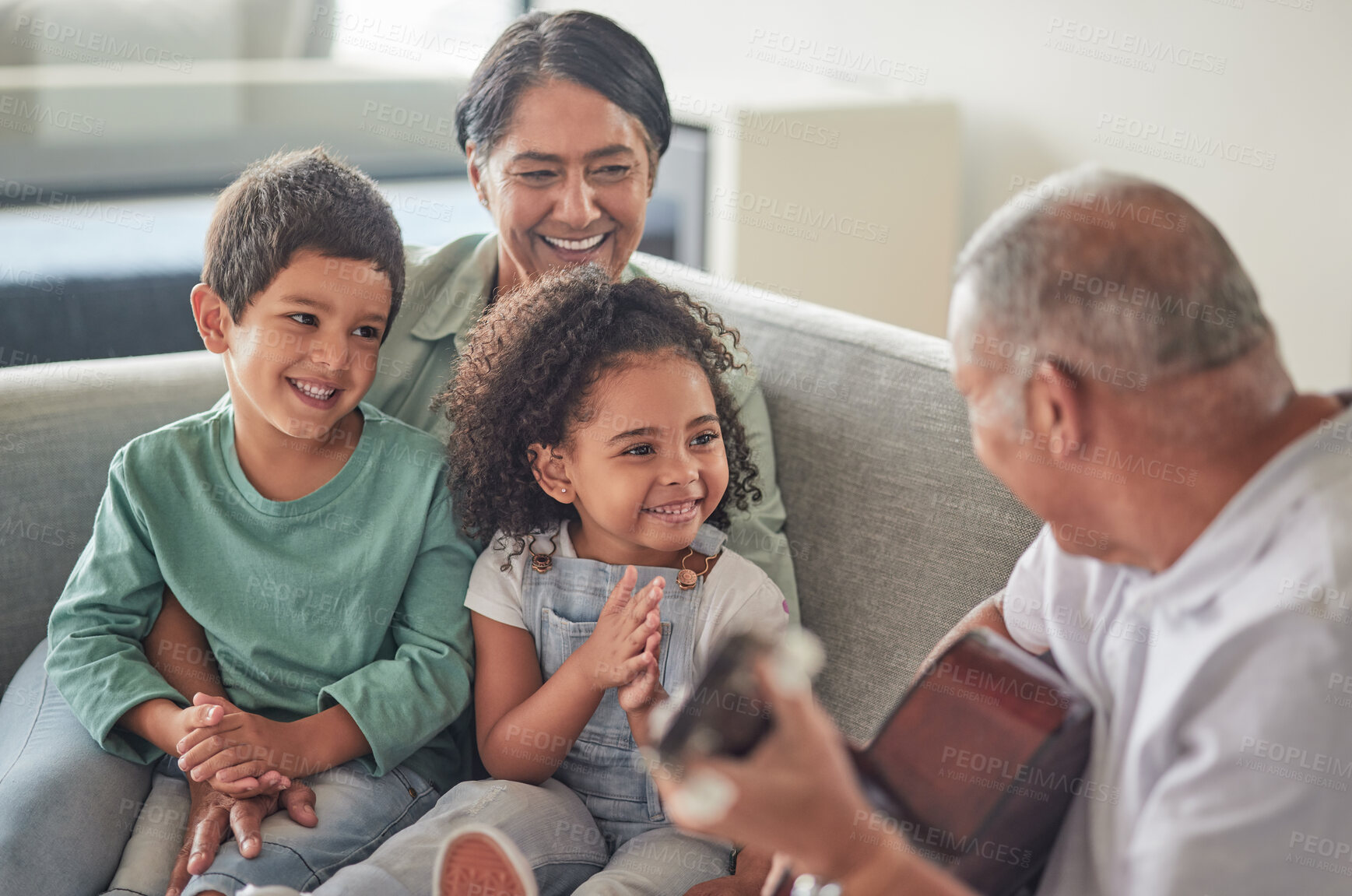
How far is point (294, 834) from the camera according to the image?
4.36 ft

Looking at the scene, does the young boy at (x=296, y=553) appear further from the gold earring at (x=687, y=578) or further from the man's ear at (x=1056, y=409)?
the man's ear at (x=1056, y=409)

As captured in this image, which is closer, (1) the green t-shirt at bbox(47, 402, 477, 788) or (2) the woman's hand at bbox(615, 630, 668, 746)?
(2) the woman's hand at bbox(615, 630, 668, 746)

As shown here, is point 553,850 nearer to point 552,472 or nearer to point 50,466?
point 552,472

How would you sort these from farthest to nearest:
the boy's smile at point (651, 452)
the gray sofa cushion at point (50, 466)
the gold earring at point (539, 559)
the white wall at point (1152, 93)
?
the white wall at point (1152, 93)
the gray sofa cushion at point (50, 466)
the gold earring at point (539, 559)
the boy's smile at point (651, 452)

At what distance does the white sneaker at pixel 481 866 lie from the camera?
108 cm

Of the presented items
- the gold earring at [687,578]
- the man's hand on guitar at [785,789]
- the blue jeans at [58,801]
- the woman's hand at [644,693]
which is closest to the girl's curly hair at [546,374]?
the gold earring at [687,578]

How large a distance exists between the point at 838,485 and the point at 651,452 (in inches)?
14.3

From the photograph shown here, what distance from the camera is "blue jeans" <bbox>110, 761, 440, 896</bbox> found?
4.24 ft

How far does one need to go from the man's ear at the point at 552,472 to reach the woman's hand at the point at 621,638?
0.16 m

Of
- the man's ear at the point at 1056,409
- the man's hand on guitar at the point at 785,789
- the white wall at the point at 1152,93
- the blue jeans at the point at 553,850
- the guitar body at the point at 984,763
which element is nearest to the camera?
the man's hand on guitar at the point at 785,789

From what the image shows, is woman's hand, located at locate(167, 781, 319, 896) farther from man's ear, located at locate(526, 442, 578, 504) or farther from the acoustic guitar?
the acoustic guitar

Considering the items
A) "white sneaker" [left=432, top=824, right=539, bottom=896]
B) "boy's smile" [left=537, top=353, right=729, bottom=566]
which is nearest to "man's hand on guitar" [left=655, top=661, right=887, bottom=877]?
"white sneaker" [left=432, top=824, right=539, bottom=896]

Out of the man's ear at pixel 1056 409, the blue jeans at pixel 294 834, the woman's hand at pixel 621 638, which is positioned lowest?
the blue jeans at pixel 294 834

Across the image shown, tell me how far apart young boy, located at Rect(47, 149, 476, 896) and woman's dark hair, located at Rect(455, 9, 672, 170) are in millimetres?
292
